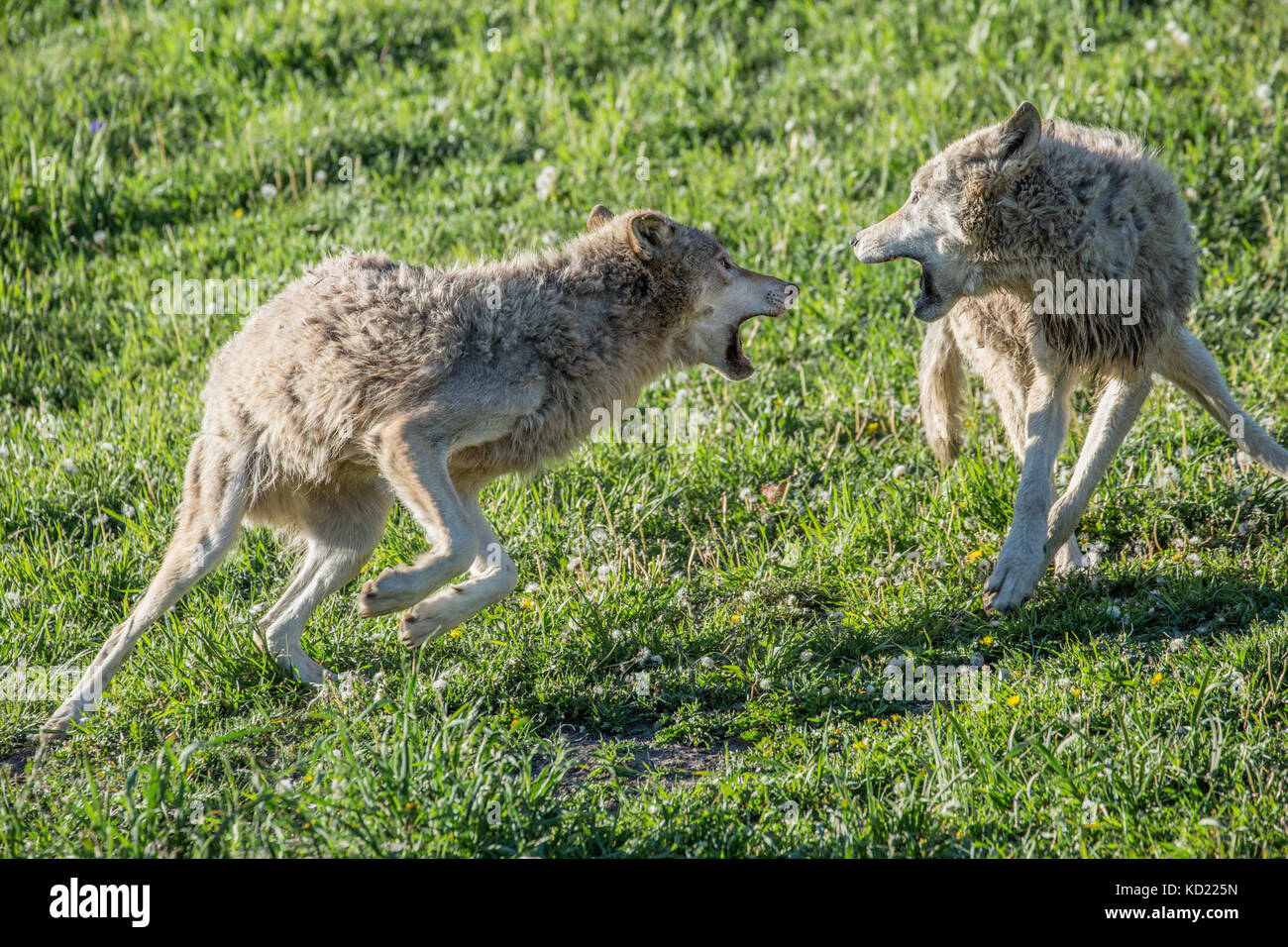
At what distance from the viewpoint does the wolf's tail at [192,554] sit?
4.83 m

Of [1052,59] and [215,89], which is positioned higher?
[1052,59]

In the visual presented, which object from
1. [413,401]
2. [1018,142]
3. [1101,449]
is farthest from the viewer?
[1101,449]

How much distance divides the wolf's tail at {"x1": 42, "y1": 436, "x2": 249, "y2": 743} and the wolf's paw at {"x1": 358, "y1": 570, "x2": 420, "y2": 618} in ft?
2.78

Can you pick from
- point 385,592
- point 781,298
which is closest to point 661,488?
point 781,298

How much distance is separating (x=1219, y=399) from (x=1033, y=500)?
119 cm

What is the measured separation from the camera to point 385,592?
4414mm

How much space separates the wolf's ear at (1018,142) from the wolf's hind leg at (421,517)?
272 centimetres

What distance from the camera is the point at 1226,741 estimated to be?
3943 millimetres

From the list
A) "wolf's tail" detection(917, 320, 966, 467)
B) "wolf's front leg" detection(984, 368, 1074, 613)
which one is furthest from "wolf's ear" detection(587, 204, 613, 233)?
"wolf's front leg" detection(984, 368, 1074, 613)

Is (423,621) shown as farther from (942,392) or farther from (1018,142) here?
(1018,142)

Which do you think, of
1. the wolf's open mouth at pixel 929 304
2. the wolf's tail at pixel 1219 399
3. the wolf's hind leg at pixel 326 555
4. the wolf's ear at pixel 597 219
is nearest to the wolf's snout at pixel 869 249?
the wolf's open mouth at pixel 929 304

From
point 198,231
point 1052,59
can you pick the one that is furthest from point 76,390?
point 1052,59
